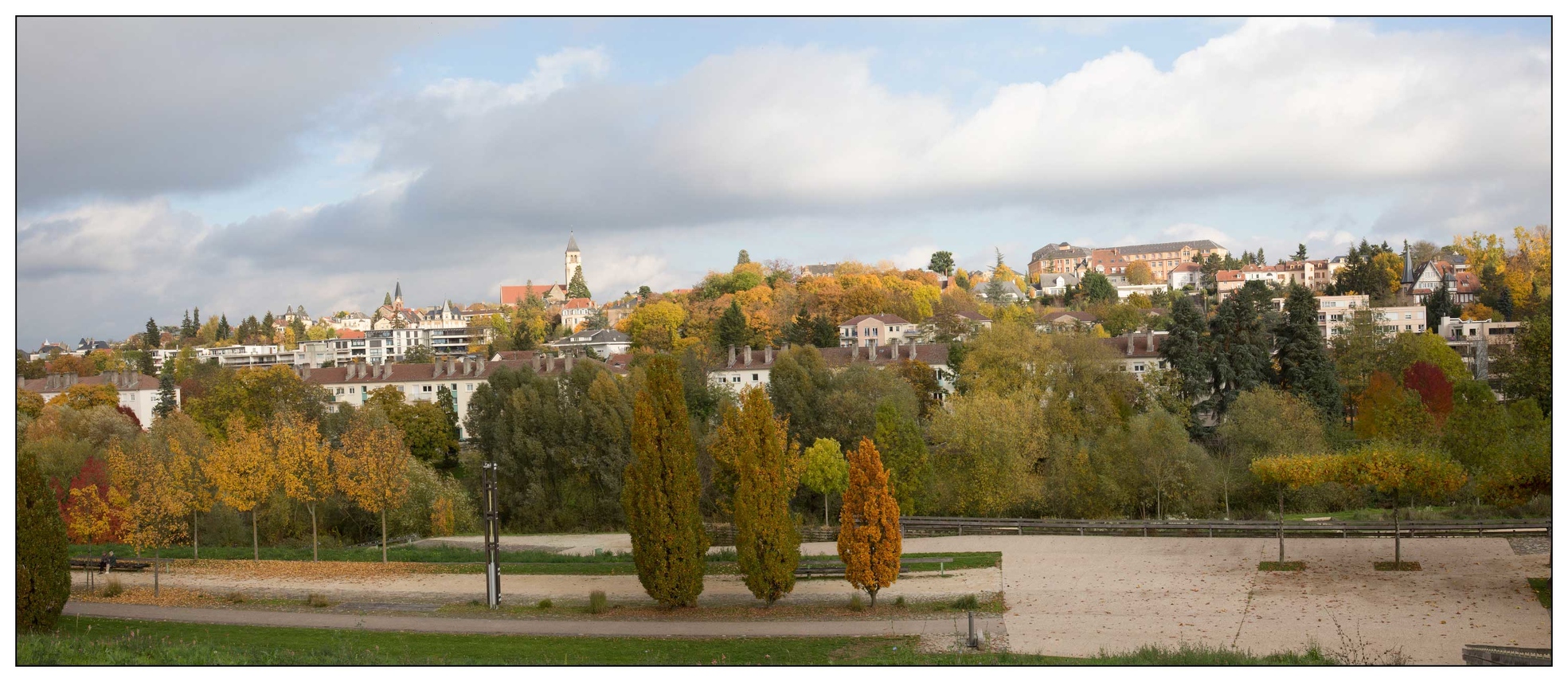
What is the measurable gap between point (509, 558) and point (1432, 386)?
116 ft

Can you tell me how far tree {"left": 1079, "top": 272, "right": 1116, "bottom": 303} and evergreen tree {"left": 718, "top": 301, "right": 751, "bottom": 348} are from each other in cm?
4199

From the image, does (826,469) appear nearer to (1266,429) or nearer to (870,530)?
(870,530)

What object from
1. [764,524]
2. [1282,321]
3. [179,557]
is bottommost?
[179,557]

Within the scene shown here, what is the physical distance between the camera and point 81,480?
111 feet

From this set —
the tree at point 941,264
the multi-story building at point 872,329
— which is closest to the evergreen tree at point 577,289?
the tree at point 941,264

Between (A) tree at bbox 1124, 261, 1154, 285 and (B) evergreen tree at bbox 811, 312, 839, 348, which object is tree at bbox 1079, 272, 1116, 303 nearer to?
(B) evergreen tree at bbox 811, 312, 839, 348

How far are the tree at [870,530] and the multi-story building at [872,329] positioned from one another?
62864mm

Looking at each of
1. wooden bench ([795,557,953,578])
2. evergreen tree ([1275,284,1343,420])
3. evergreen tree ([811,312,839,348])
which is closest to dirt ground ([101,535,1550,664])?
wooden bench ([795,557,953,578])

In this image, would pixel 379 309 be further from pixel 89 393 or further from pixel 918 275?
pixel 89 393

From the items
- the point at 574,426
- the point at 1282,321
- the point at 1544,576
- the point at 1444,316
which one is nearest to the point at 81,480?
the point at 574,426

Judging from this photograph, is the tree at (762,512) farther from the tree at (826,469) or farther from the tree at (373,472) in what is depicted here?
the tree at (826,469)

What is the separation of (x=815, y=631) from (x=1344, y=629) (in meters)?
8.32

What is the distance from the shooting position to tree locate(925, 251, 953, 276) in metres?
148

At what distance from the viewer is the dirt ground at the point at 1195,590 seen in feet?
58.7
